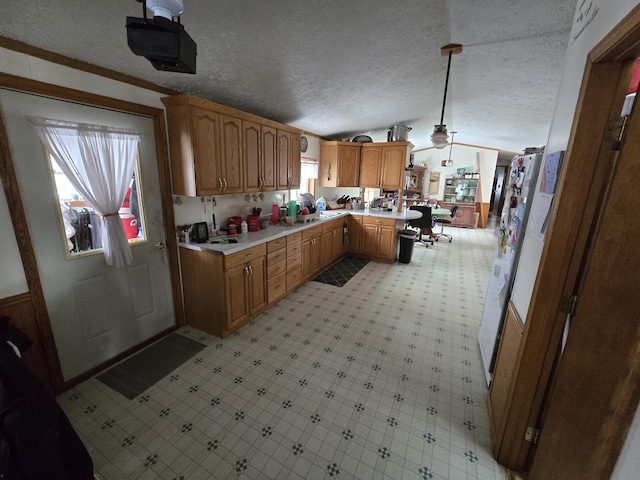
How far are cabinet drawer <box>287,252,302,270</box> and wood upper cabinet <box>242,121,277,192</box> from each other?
0.93m

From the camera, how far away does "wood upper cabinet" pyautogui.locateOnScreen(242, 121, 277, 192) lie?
2.80 m

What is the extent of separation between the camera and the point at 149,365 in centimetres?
217

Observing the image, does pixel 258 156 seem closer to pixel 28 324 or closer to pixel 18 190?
pixel 18 190

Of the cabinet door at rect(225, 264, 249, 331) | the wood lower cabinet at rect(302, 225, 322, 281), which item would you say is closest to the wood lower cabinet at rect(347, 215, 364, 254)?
the wood lower cabinet at rect(302, 225, 322, 281)

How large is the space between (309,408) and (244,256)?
1458mm

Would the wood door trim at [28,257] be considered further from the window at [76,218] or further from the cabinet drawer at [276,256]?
the cabinet drawer at [276,256]

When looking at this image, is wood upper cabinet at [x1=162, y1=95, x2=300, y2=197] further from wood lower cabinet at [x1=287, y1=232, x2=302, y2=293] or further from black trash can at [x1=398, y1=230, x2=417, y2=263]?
black trash can at [x1=398, y1=230, x2=417, y2=263]

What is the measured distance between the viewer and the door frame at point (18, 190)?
4.92 ft

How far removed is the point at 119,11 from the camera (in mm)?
1338

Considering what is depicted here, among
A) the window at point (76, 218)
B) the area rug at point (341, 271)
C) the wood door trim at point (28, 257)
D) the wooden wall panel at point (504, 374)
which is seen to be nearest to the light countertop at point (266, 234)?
the window at point (76, 218)

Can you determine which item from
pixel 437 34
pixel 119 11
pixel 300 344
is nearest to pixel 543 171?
pixel 437 34

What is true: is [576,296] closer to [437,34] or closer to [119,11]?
[437,34]

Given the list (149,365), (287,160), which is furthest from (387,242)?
(149,365)

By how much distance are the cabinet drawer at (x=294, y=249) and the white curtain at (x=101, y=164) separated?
170 cm
